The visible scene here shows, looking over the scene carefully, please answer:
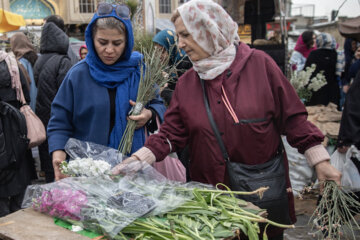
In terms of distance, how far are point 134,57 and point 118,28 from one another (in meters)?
0.28

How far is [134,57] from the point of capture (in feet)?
8.07

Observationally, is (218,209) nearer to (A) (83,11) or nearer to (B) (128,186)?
(B) (128,186)

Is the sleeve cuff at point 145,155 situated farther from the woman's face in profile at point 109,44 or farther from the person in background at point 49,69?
the person in background at point 49,69

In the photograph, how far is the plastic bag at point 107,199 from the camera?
1.45 meters

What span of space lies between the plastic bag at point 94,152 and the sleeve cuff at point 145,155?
0.28 feet

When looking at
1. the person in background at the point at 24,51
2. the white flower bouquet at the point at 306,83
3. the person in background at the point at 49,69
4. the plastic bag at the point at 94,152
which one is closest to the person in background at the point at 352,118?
the white flower bouquet at the point at 306,83

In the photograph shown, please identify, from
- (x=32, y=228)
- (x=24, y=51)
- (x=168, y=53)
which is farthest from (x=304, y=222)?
(x=24, y=51)

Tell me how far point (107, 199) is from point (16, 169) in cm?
246

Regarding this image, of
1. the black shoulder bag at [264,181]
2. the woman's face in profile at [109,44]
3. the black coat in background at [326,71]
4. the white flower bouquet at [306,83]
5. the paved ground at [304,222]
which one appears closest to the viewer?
the black shoulder bag at [264,181]

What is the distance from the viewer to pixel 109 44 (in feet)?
7.36

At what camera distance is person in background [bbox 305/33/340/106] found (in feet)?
19.4

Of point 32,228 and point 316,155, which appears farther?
point 316,155

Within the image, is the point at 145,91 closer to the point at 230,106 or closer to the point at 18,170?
the point at 230,106

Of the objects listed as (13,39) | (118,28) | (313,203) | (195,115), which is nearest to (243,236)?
(195,115)
